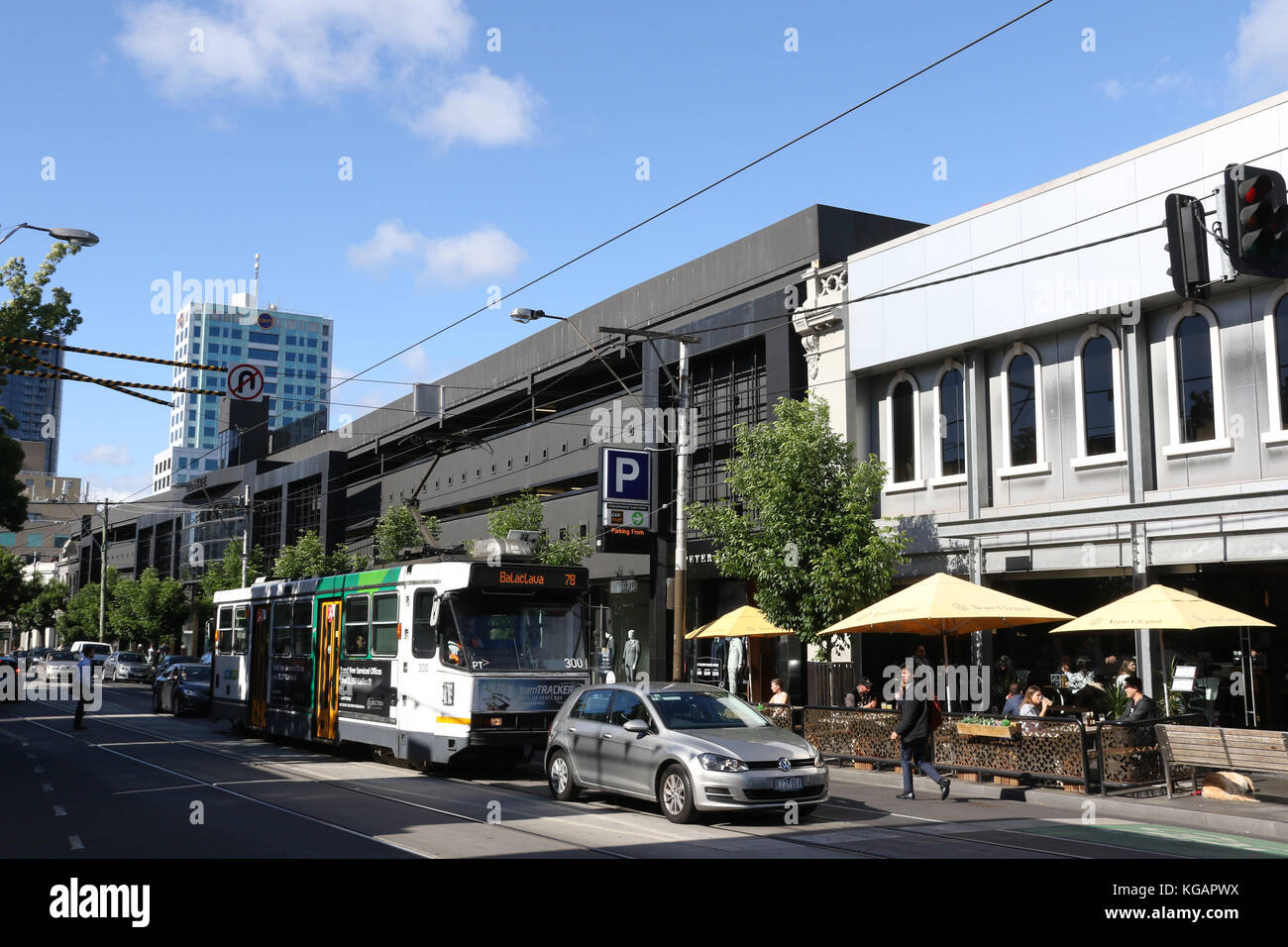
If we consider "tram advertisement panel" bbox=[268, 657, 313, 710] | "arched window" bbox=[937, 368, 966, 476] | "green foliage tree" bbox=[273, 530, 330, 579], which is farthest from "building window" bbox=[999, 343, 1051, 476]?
"green foliage tree" bbox=[273, 530, 330, 579]

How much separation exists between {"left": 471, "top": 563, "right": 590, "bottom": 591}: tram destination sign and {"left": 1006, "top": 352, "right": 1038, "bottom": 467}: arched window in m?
9.19

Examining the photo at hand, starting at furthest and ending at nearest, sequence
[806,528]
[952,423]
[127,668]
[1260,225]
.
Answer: [127,668] < [952,423] < [806,528] < [1260,225]

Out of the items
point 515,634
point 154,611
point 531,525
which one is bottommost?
point 515,634

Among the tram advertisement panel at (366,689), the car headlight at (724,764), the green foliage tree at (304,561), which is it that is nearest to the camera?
the car headlight at (724,764)

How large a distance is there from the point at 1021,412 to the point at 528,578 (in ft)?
34.3

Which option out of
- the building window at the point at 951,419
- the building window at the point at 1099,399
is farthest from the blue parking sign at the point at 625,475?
the building window at the point at 1099,399

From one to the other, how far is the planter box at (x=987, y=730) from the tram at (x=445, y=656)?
17.8ft

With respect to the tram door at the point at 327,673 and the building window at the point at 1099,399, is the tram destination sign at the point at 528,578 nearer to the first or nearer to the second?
the tram door at the point at 327,673

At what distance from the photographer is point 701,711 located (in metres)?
13.2

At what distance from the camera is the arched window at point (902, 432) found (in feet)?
79.3

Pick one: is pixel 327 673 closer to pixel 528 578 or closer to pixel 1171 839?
pixel 528 578

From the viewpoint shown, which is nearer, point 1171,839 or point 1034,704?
point 1171,839

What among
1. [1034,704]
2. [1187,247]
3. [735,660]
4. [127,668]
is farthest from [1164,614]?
[127,668]
